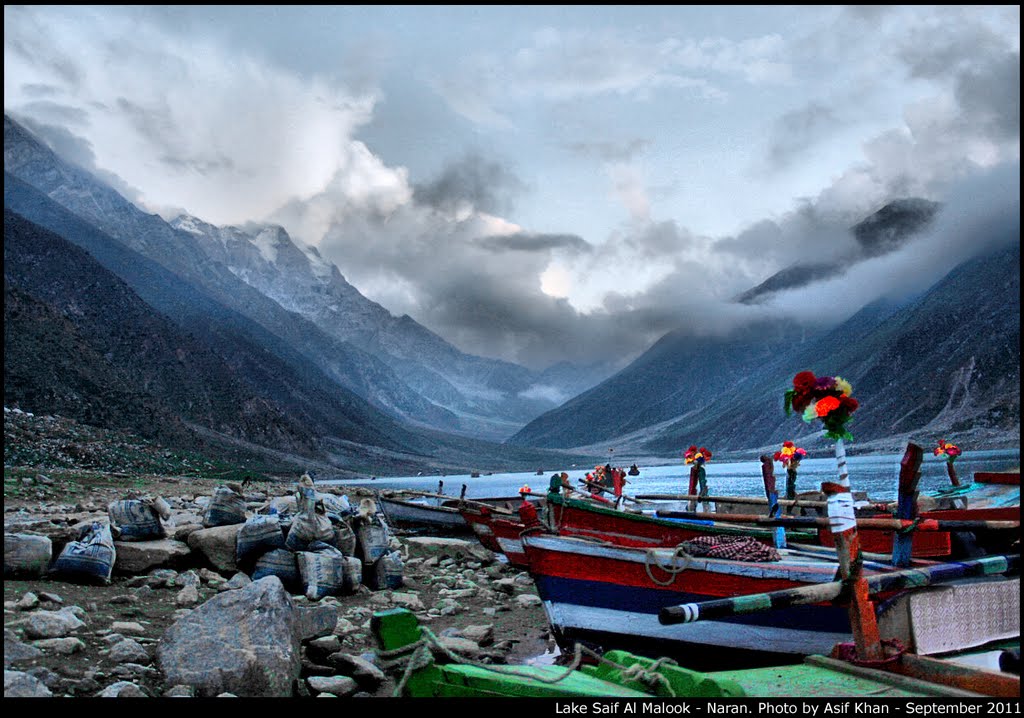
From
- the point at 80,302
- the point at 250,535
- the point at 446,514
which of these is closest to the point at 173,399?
the point at 80,302

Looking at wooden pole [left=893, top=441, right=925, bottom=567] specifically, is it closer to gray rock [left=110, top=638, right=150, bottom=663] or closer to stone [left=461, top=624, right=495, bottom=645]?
stone [left=461, top=624, right=495, bottom=645]

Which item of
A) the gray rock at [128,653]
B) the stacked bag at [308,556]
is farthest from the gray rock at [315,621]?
the stacked bag at [308,556]

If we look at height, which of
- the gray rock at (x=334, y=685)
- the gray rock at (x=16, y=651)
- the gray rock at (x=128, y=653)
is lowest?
the gray rock at (x=334, y=685)

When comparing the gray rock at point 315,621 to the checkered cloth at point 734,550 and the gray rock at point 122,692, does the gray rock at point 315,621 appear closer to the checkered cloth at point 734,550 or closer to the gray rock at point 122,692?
the gray rock at point 122,692

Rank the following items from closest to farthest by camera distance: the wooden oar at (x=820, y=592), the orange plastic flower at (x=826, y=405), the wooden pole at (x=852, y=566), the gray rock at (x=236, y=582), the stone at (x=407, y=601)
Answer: the wooden oar at (x=820, y=592), the wooden pole at (x=852, y=566), the orange plastic flower at (x=826, y=405), the gray rock at (x=236, y=582), the stone at (x=407, y=601)

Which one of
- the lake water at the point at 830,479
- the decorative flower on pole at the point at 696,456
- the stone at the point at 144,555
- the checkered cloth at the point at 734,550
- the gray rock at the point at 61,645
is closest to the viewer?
the gray rock at the point at 61,645

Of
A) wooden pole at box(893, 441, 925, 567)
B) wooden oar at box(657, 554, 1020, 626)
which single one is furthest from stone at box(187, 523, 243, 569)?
wooden pole at box(893, 441, 925, 567)

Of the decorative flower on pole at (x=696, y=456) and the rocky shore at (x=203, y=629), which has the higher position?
the decorative flower on pole at (x=696, y=456)

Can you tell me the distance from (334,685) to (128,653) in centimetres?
231

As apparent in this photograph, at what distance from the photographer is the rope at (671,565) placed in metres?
9.53

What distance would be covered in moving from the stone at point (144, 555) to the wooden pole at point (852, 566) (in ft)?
35.2

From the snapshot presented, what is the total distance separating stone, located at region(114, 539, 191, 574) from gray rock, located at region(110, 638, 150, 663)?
387 cm

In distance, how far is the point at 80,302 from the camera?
12669 cm

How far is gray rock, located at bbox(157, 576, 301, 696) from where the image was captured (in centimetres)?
690
